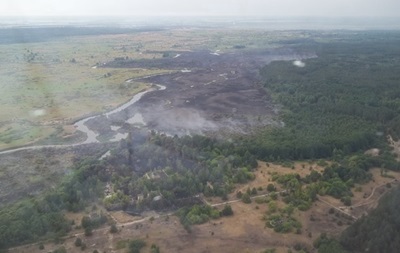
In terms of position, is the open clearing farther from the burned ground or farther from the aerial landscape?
the burned ground

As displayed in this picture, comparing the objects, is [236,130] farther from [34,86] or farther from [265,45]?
[265,45]

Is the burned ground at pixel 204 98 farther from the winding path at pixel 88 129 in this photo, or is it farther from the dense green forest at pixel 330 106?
the dense green forest at pixel 330 106

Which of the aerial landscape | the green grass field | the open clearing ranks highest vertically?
the green grass field

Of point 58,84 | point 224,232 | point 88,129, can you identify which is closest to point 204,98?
point 88,129

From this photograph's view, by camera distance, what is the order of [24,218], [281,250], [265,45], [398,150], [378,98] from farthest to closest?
1. [265,45]
2. [378,98]
3. [398,150]
4. [24,218]
5. [281,250]

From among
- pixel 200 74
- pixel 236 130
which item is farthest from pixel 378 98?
pixel 200 74

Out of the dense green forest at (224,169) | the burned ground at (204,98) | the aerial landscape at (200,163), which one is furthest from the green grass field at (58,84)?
the dense green forest at (224,169)

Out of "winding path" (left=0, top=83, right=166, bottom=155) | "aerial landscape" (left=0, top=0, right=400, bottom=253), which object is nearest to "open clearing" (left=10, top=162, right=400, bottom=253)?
"aerial landscape" (left=0, top=0, right=400, bottom=253)

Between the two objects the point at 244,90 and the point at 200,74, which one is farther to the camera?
the point at 200,74

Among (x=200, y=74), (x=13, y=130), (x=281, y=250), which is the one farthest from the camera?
(x=200, y=74)
